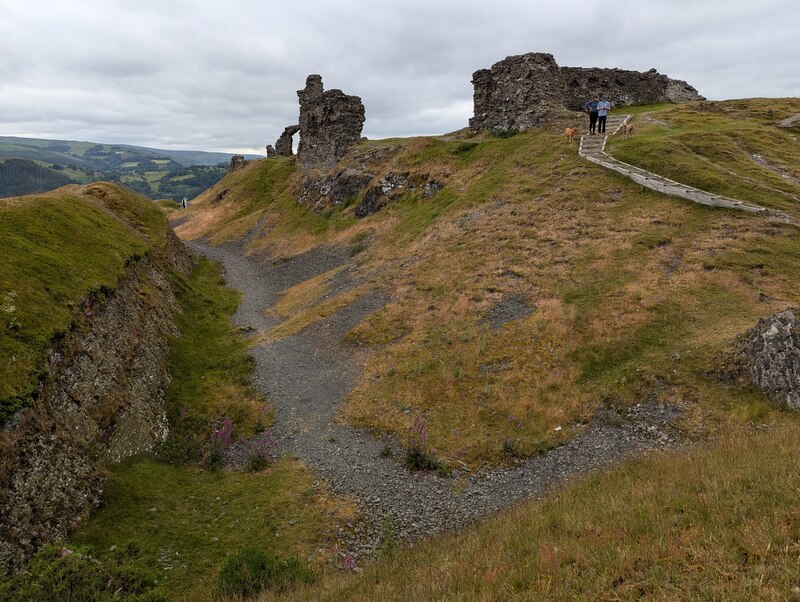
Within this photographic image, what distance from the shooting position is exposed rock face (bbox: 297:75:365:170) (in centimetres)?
6988

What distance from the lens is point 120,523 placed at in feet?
45.2

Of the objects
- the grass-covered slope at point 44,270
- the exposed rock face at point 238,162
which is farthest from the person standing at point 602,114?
the exposed rock face at point 238,162

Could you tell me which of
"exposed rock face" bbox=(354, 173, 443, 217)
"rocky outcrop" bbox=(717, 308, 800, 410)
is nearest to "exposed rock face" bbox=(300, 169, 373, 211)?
"exposed rock face" bbox=(354, 173, 443, 217)

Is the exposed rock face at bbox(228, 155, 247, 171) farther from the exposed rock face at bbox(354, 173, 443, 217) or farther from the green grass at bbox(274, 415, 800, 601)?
the green grass at bbox(274, 415, 800, 601)

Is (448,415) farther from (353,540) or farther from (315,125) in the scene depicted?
(315,125)

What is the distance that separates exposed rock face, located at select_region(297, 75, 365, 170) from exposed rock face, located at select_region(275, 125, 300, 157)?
21.6m

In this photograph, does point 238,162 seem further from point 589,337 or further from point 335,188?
point 589,337

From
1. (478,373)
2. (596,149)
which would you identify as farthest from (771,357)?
(596,149)

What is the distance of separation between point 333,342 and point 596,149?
1195 inches

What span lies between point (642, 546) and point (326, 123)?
7436 centimetres

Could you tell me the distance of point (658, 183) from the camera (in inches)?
1250

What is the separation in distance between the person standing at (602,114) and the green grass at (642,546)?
36.3m

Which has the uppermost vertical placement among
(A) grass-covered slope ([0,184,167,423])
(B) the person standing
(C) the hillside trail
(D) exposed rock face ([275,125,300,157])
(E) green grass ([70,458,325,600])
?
(D) exposed rock face ([275,125,300,157])

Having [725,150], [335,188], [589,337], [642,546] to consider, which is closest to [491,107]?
[335,188]
